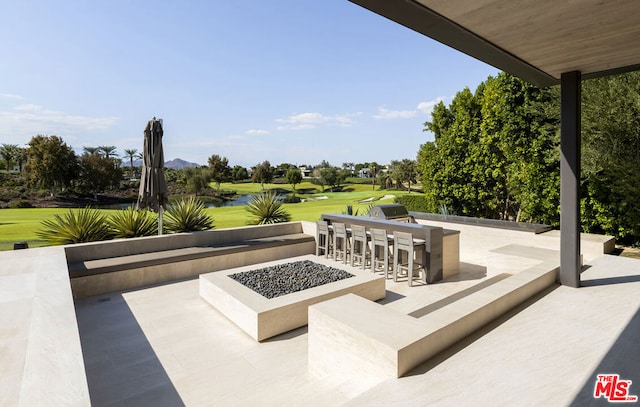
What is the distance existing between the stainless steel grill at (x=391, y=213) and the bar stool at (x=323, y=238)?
162 centimetres

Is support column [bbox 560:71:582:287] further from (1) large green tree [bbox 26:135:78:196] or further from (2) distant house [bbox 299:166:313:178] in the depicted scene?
(2) distant house [bbox 299:166:313:178]

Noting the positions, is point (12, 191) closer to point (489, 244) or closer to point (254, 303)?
point (254, 303)

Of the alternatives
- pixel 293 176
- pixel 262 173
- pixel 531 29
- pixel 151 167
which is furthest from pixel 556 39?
pixel 293 176

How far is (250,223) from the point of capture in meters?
9.91

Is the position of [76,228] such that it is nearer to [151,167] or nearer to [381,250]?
[151,167]

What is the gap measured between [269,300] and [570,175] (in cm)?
408

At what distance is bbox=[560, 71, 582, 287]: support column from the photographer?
4059mm

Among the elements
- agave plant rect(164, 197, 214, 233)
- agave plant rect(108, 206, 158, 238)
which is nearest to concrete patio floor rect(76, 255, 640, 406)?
agave plant rect(108, 206, 158, 238)

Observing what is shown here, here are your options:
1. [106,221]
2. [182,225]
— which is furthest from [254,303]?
[106,221]

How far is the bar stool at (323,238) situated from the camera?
742 cm

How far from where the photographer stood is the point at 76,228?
21.7 ft

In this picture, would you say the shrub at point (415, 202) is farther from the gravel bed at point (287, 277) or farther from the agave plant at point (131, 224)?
the agave plant at point (131, 224)

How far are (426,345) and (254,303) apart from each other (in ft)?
7.34

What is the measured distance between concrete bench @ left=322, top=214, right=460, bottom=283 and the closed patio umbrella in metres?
4.48
